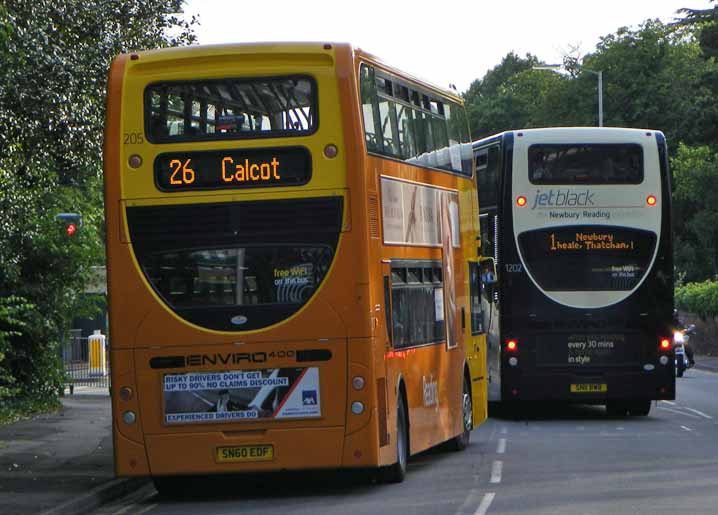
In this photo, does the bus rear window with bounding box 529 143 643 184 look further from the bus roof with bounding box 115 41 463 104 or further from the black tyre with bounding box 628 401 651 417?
the bus roof with bounding box 115 41 463 104

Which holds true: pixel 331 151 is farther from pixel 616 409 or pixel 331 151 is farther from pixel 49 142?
Result: pixel 616 409

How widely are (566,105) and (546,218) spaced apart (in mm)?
64789

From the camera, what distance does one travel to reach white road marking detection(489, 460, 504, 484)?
51.6ft

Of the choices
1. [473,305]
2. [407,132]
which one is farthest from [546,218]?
[407,132]

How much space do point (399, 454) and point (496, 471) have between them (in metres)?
1.51

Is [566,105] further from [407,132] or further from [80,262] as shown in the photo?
[407,132]

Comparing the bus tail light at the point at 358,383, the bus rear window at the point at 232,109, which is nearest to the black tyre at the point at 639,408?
the bus tail light at the point at 358,383

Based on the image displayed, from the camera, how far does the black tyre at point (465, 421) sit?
19.5m

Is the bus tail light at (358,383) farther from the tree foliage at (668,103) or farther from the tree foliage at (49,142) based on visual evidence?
the tree foliage at (668,103)

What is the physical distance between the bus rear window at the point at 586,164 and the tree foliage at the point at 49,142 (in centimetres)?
626

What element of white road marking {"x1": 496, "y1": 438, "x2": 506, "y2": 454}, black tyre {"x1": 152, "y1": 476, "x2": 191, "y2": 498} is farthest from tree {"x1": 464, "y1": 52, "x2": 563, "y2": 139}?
black tyre {"x1": 152, "y1": 476, "x2": 191, "y2": 498}

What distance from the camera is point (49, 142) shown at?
21.7 meters

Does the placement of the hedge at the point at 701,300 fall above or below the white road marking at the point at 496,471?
above

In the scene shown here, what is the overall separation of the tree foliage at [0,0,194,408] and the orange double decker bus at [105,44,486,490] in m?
2.19
